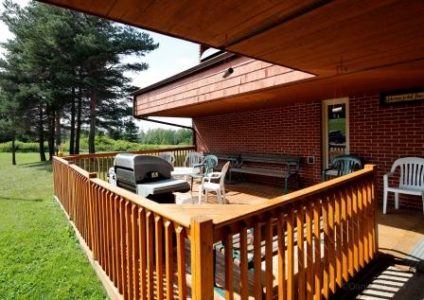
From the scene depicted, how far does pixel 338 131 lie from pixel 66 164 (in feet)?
18.1

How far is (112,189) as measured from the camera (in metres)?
2.54

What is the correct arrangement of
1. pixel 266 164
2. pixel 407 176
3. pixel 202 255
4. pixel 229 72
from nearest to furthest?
1. pixel 202 255
2. pixel 229 72
3. pixel 407 176
4. pixel 266 164

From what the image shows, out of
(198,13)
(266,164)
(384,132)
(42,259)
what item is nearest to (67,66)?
(266,164)

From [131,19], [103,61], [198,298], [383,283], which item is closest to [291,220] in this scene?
[198,298]

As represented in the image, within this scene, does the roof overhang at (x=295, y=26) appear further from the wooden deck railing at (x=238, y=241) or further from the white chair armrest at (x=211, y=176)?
the white chair armrest at (x=211, y=176)

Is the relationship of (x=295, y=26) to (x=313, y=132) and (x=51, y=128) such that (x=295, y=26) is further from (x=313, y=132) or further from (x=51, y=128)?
(x=51, y=128)

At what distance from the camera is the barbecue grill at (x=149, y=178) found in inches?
147

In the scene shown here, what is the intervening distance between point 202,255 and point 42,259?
134 inches

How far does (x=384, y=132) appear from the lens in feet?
18.6

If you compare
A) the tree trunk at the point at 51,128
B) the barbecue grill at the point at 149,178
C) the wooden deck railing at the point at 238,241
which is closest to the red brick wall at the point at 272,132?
the wooden deck railing at the point at 238,241

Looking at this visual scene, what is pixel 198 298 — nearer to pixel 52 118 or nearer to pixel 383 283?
pixel 383 283

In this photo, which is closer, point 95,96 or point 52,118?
point 95,96

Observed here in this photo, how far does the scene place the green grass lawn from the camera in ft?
10.3

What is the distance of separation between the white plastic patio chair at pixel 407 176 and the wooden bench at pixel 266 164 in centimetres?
211
